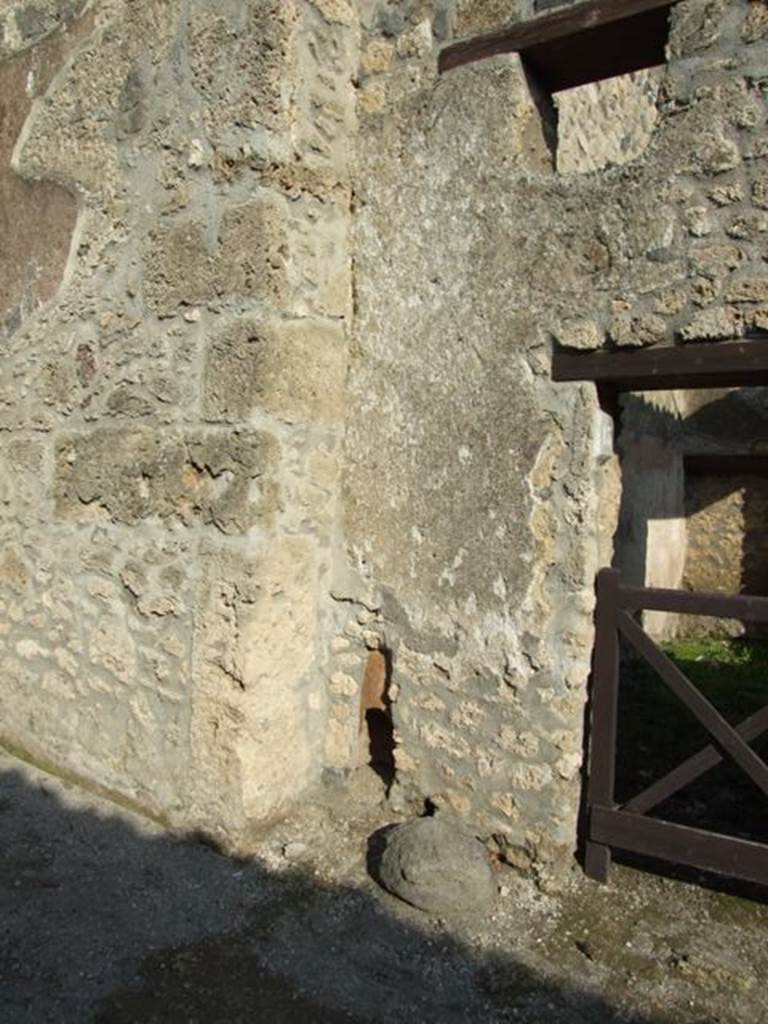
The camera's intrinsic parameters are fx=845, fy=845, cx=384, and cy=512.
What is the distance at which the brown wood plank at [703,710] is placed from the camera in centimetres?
271

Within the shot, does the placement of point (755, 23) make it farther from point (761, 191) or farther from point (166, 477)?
point (166, 477)

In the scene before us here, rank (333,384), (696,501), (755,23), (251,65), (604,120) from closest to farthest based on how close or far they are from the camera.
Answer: (755,23) → (251,65) → (333,384) → (604,120) → (696,501)

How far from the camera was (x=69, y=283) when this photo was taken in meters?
3.58

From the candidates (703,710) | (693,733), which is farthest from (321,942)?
(693,733)

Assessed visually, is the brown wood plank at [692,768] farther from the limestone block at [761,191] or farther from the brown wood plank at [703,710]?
the limestone block at [761,191]

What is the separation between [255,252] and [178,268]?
1.19 feet

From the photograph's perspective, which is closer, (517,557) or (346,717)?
(517,557)

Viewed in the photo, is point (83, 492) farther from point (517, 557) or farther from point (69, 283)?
point (517, 557)

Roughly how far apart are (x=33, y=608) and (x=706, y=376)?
293 centimetres

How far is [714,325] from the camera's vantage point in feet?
8.56

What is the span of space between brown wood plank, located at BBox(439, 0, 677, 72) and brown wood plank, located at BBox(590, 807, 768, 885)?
264 centimetres

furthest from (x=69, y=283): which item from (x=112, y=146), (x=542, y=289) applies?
(x=542, y=289)

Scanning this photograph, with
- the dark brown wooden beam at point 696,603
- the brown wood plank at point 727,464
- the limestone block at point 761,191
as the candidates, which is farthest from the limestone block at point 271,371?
the brown wood plank at point 727,464

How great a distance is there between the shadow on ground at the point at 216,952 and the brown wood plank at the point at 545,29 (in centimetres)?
298
